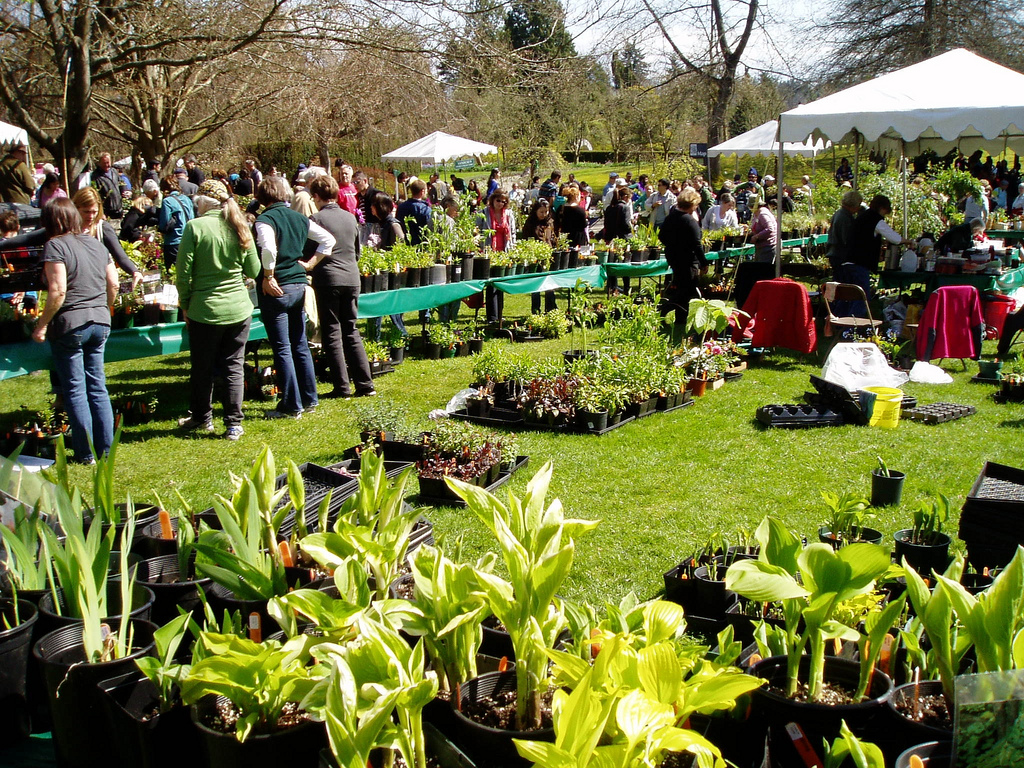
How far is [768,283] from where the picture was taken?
8.38 m

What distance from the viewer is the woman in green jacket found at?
572 cm

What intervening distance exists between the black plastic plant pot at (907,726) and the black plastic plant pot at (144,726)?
1.47 meters

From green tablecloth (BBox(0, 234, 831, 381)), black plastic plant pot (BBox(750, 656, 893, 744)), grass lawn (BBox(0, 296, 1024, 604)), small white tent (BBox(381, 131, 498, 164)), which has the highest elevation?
small white tent (BBox(381, 131, 498, 164))

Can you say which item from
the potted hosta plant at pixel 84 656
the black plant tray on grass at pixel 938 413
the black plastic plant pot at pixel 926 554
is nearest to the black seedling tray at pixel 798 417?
the black plant tray on grass at pixel 938 413

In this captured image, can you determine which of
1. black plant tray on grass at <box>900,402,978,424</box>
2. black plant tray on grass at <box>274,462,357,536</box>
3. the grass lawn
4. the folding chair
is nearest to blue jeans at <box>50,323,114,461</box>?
the grass lawn

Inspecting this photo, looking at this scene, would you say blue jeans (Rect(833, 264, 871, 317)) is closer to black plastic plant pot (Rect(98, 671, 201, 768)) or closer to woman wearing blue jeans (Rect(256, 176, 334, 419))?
woman wearing blue jeans (Rect(256, 176, 334, 419))

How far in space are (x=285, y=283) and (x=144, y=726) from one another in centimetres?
491

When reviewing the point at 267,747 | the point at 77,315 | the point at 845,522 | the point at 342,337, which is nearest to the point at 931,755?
the point at 267,747

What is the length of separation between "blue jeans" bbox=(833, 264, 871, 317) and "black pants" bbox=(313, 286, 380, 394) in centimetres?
520

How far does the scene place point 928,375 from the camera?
24.7 feet

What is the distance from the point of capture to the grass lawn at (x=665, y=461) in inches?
172

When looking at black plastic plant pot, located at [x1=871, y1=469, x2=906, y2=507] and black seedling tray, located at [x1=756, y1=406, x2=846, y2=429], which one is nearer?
black plastic plant pot, located at [x1=871, y1=469, x2=906, y2=507]

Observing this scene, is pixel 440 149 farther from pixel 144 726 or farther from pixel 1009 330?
pixel 144 726

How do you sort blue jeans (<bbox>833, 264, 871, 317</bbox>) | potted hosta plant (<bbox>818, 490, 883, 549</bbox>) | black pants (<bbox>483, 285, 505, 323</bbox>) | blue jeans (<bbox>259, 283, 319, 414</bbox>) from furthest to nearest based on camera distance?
1. black pants (<bbox>483, 285, 505, 323</bbox>)
2. blue jeans (<bbox>833, 264, 871, 317</bbox>)
3. blue jeans (<bbox>259, 283, 319, 414</bbox>)
4. potted hosta plant (<bbox>818, 490, 883, 549</bbox>)
